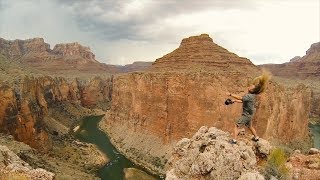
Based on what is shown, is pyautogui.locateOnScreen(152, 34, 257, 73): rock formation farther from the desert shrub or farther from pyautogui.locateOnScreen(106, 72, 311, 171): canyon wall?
the desert shrub

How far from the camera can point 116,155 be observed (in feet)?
265

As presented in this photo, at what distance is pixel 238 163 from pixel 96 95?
149m

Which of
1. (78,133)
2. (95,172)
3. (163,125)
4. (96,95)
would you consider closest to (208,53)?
(163,125)

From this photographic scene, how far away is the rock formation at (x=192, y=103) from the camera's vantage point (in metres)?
64.1

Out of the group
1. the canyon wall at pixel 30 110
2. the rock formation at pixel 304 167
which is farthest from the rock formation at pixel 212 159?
the canyon wall at pixel 30 110

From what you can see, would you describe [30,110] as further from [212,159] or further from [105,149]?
[212,159]

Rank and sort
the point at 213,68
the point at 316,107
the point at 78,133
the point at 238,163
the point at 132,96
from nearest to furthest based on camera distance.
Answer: the point at 238,163
the point at 213,68
the point at 132,96
the point at 78,133
the point at 316,107

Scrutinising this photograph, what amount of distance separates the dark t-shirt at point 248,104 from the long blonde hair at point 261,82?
0.26 meters

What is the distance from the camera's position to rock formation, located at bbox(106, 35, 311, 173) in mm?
64062

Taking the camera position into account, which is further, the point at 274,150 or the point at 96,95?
the point at 96,95

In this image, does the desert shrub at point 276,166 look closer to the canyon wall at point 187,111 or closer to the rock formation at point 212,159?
the rock formation at point 212,159

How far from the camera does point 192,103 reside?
69.3m

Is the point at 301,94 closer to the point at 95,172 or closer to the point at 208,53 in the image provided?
the point at 208,53

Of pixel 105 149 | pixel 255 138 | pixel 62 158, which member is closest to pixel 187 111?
pixel 62 158
